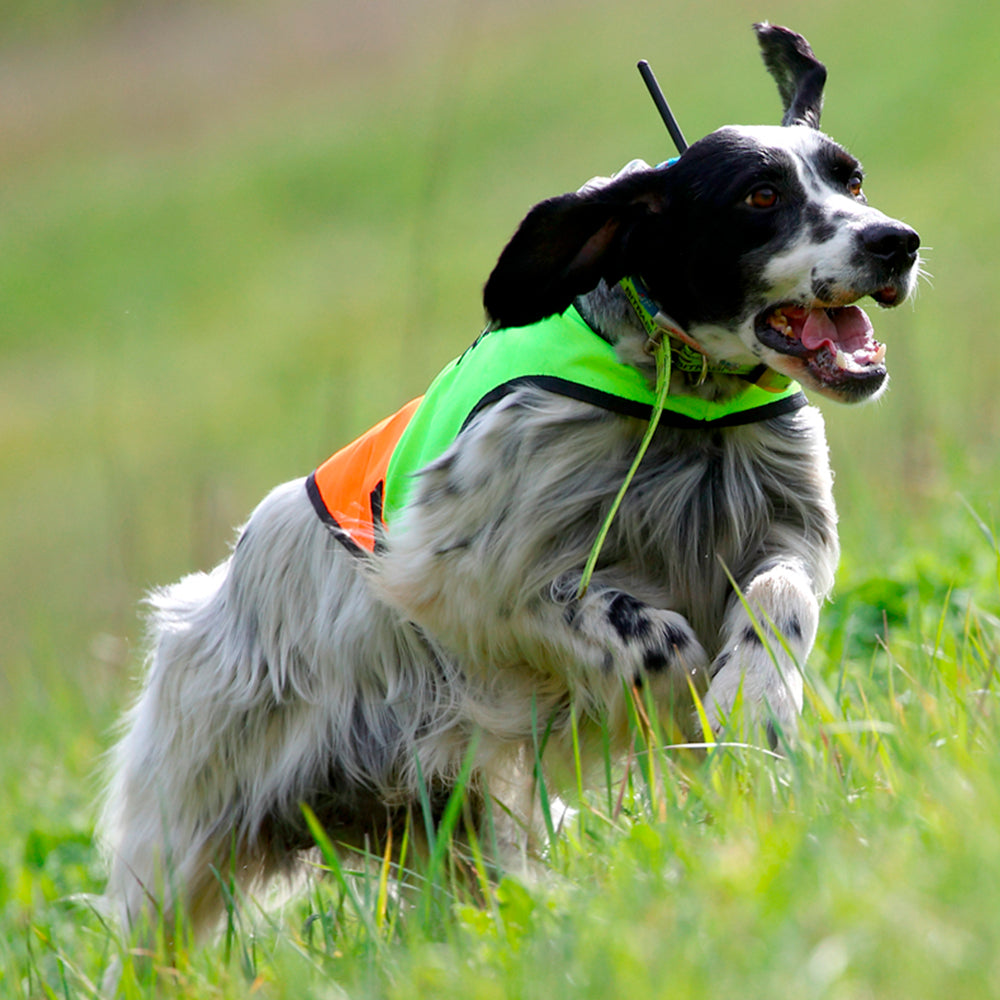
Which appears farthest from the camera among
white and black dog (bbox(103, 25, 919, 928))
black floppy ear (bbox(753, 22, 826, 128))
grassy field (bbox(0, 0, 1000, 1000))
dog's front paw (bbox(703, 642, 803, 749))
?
black floppy ear (bbox(753, 22, 826, 128))

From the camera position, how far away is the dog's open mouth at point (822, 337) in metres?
3.64

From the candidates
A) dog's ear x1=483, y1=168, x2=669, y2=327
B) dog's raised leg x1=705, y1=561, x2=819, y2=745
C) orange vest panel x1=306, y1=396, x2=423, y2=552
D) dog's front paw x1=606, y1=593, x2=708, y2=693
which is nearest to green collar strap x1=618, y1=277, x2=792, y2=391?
dog's ear x1=483, y1=168, x2=669, y2=327

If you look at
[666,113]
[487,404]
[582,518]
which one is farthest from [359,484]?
[666,113]

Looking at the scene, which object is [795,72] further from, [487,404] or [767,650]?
[767,650]

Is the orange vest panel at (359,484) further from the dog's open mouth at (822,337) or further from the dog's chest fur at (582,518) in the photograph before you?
the dog's open mouth at (822,337)

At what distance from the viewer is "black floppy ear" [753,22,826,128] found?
418 cm

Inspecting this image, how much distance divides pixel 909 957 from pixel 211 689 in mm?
→ 2993

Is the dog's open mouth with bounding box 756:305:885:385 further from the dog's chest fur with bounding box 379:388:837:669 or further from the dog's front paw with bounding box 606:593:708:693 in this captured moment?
the dog's front paw with bounding box 606:593:708:693

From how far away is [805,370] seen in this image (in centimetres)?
366

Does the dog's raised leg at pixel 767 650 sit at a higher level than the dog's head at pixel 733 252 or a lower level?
lower

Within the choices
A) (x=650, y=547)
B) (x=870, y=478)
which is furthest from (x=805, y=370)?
(x=870, y=478)

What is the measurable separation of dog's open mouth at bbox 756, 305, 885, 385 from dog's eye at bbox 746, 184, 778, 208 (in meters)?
0.24

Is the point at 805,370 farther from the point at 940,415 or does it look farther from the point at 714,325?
the point at 940,415

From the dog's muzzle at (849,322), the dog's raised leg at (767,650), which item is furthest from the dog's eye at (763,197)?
the dog's raised leg at (767,650)
